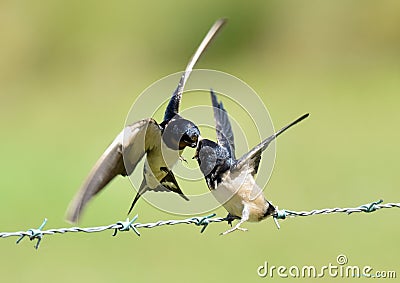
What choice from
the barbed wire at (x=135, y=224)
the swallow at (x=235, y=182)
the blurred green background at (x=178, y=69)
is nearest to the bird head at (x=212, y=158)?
the swallow at (x=235, y=182)

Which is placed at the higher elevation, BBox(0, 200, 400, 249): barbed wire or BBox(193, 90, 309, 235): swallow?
BBox(193, 90, 309, 235): swallow

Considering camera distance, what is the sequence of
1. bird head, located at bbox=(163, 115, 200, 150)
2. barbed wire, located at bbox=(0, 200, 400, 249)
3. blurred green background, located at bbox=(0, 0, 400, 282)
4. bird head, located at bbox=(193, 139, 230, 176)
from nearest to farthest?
barbed wire, located at bbox=(0, 200, 400, 249) < bird head, located at bbox=(193, 139, 230, 176) < bird head, located at bbox=(163, 115, 200, 150) < blurred green background, located at bbox=(0, 0, 400, 282)

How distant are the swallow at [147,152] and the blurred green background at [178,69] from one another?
311 centimetres

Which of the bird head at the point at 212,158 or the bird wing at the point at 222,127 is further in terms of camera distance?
the bird wing at the point at 222,127

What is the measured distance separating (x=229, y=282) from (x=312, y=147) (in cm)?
575

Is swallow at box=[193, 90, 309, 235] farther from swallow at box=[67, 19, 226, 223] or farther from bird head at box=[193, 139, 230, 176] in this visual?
swallow at box=[67, 19, 226, 223]

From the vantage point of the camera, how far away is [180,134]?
5.04 metres

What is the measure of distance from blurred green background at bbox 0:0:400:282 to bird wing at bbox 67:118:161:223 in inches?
140

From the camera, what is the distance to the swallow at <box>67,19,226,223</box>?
14.9 ft

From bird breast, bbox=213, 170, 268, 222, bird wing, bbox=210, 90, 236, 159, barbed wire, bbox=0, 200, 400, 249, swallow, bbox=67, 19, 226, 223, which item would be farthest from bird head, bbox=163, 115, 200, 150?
barbed wire, bbox=0, 200, 400, 249

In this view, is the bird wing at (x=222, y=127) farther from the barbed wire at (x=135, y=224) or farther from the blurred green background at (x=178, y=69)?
the blurred green background at (x=178, y=69)

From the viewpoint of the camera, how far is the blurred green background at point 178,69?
30.1ft

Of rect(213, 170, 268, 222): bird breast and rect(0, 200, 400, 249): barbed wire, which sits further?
rect(213, 170, 268, 222): bird breast

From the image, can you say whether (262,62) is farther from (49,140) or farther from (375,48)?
(49,140)
